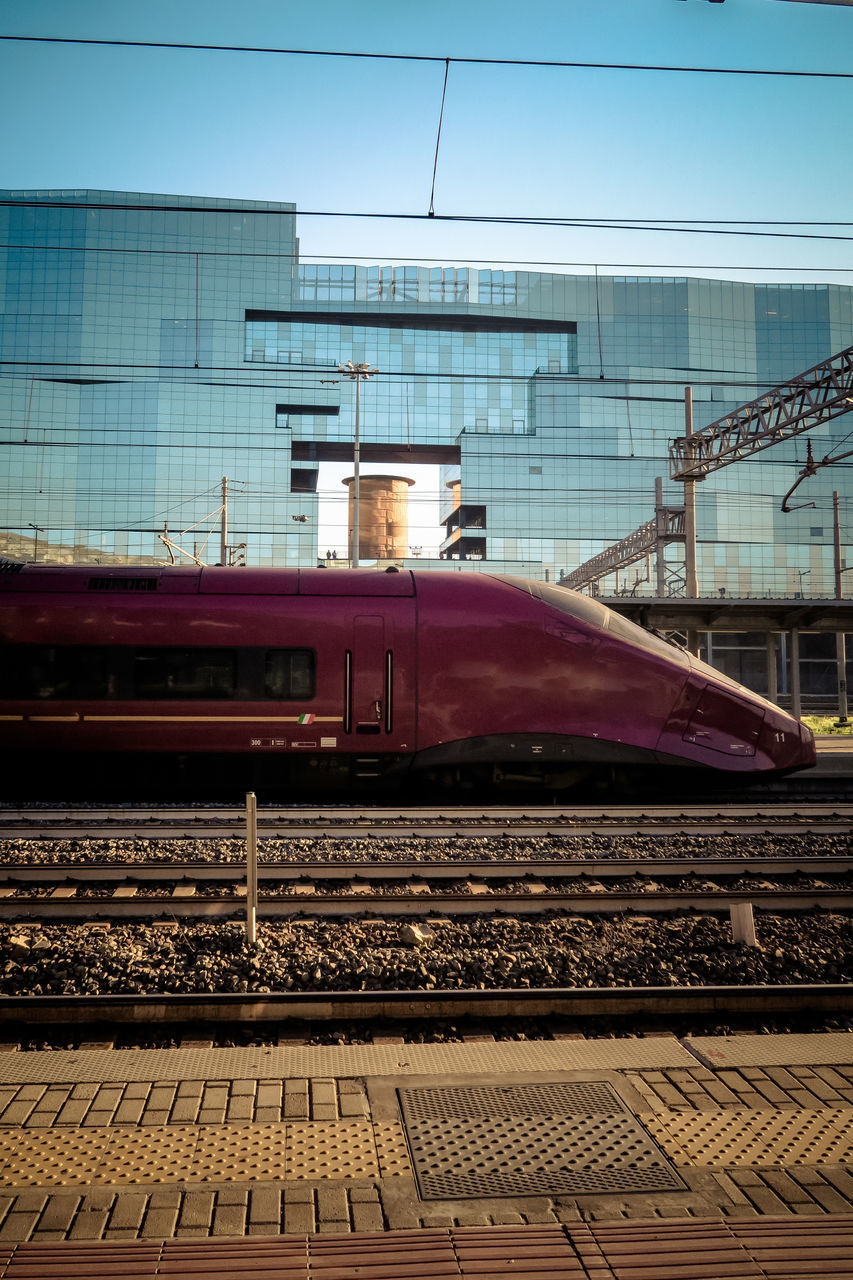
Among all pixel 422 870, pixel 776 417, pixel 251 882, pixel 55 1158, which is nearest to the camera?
pixel 55 1158

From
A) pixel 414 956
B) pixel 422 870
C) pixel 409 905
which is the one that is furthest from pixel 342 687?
pixel 414 956

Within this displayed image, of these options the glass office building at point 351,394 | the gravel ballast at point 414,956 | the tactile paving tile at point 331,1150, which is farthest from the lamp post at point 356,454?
the glass office building at point 351,394

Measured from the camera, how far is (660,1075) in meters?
3.72

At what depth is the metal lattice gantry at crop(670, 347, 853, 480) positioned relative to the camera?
17.5 m

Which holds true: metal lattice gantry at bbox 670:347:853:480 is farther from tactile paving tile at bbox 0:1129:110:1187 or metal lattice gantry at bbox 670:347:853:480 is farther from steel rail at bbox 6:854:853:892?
tactile paving tile at bbox 0:1129:110:1187

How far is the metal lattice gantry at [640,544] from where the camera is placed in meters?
29.2

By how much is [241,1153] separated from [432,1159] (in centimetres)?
68

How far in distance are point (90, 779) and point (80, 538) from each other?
55405mm

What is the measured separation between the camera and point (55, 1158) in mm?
3002

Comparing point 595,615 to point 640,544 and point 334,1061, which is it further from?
point 640,544

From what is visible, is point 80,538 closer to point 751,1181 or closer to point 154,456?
point 154,456

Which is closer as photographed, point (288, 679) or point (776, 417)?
point (288, 679)

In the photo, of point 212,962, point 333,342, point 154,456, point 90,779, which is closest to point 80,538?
point 154,456

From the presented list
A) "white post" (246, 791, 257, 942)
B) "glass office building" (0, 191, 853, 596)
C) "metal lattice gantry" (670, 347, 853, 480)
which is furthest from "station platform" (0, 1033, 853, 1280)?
"glass office building" (0, 191, 853, 596)
